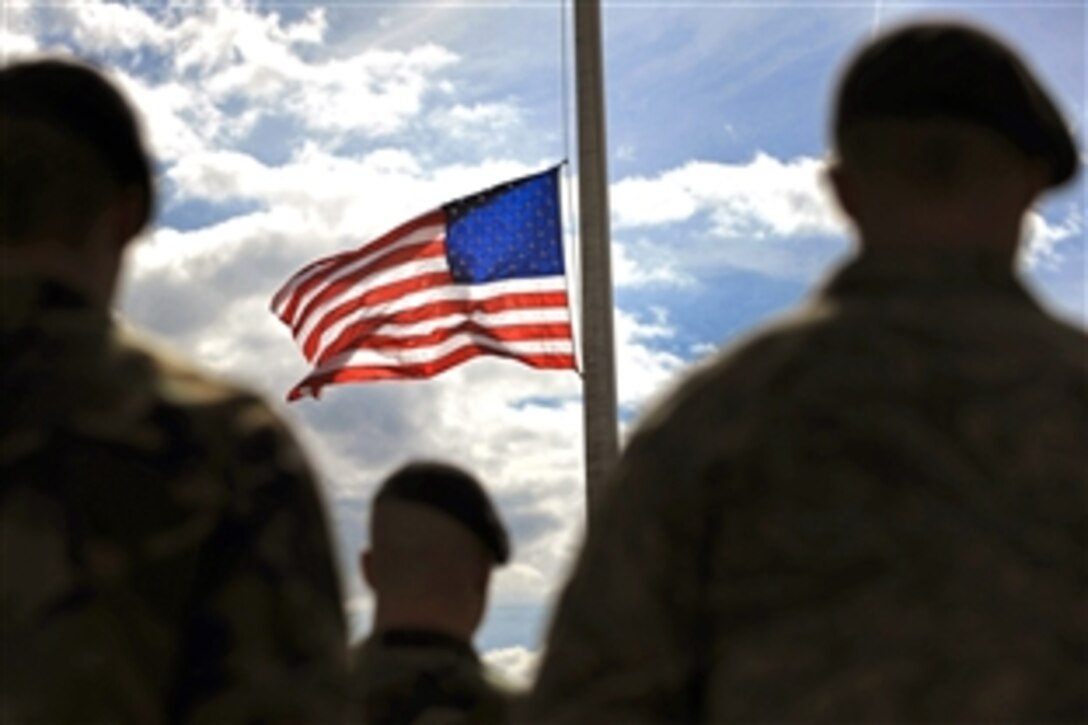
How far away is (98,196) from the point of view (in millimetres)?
2641

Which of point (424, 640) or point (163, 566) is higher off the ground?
point (163, 566)

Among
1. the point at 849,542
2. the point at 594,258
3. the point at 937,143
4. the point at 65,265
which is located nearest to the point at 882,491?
the point at 849,542

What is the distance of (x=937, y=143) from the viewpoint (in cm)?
274

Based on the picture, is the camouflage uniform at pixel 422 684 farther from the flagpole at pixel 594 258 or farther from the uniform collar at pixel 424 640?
the flagpole at pixel 594 258

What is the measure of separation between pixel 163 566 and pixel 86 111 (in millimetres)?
699

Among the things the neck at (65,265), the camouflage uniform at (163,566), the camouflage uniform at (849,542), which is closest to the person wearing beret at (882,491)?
the camouflage uniform at (849,542)

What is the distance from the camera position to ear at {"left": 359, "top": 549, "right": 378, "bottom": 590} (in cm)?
442

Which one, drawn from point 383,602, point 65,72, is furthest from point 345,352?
point 65,72

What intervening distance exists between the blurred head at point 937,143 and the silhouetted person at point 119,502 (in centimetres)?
98

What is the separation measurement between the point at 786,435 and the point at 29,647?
1.11 metres

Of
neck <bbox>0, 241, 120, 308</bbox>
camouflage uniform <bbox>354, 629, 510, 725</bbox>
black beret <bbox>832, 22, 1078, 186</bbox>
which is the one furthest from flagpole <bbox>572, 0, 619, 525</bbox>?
neck <bbox>0, 241, 120, 308</bbox>

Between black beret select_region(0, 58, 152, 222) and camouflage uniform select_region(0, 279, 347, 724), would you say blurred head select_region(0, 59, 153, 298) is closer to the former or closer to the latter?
black beret select_region(0, 58, 152, 222)

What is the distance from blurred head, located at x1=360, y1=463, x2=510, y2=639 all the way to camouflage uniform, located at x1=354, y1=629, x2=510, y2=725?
2.8 inches

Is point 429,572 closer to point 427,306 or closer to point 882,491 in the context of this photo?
point 882,491
